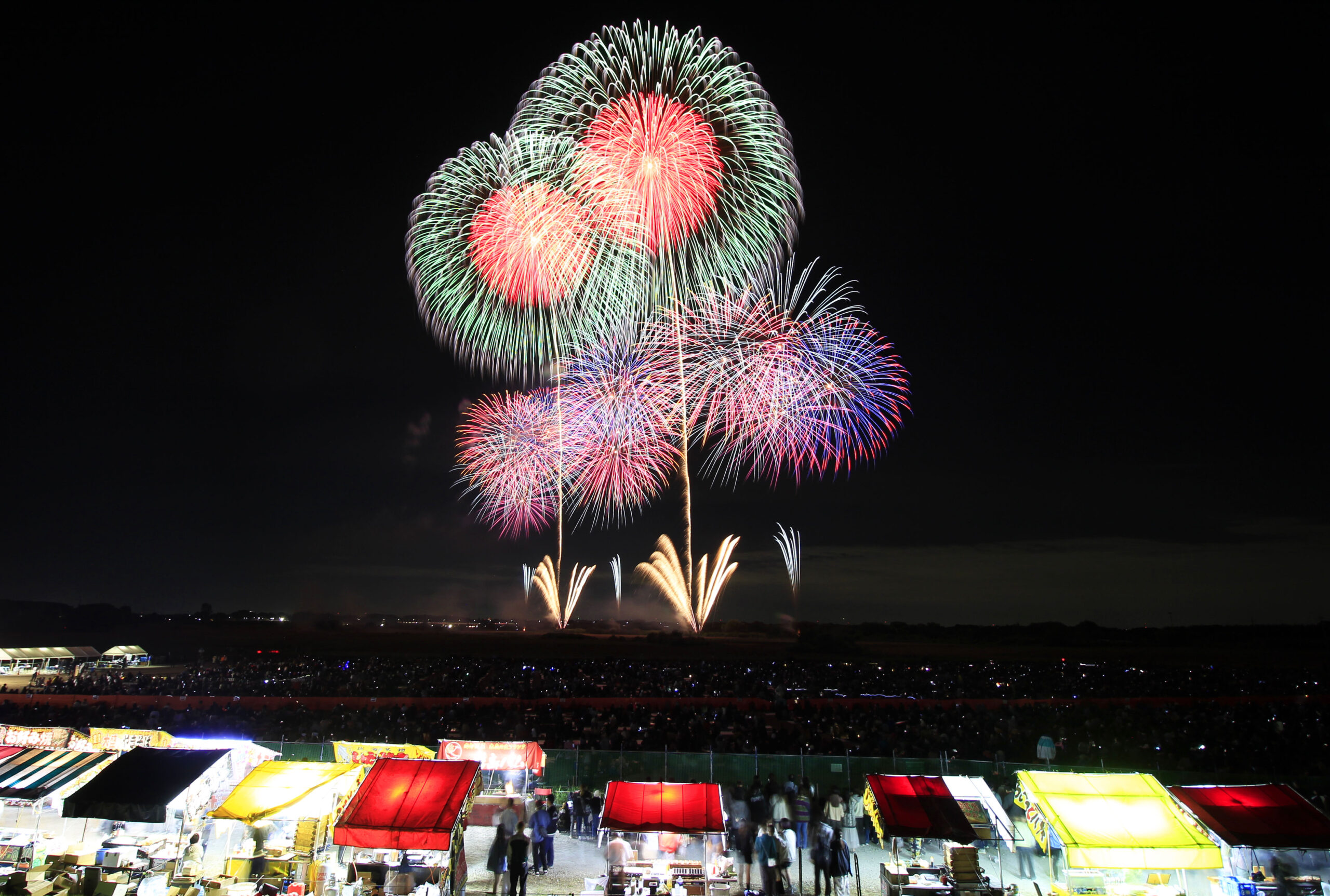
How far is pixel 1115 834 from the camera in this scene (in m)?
9.07

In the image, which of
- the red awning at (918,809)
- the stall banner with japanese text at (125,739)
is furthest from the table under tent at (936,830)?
the stall banner with japanese text at (125,739)

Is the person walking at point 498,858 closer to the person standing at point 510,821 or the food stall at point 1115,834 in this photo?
the person standing at point 510,821

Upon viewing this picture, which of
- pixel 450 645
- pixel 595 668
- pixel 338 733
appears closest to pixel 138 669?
pixel 450 645

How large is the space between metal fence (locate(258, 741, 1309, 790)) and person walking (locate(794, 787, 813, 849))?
104cm

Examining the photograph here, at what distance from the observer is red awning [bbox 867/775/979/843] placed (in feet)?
31.0

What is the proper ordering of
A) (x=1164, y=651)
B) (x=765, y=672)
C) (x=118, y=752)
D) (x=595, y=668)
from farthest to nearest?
(x=1164, y=651) < (x=595, y=668) < (x=765, y=672) < (x=118, y=752)

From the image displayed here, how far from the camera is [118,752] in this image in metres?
12.0

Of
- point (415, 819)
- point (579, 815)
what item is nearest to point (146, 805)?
point (415, 819)

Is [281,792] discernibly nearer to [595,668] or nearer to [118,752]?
[118,752]

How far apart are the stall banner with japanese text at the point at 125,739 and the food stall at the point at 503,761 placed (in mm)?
4548

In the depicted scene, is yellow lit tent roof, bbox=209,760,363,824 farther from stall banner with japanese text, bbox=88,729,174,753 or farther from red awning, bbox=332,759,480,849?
stall banner with japanese text, bbox=88,729,174,753

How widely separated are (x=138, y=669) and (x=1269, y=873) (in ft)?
177

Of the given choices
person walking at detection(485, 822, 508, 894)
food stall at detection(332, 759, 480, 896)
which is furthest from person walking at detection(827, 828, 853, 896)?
food stall at detection(332, 759, 480, 896)

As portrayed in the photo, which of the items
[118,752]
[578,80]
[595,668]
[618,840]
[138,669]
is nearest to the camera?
[618,840]
